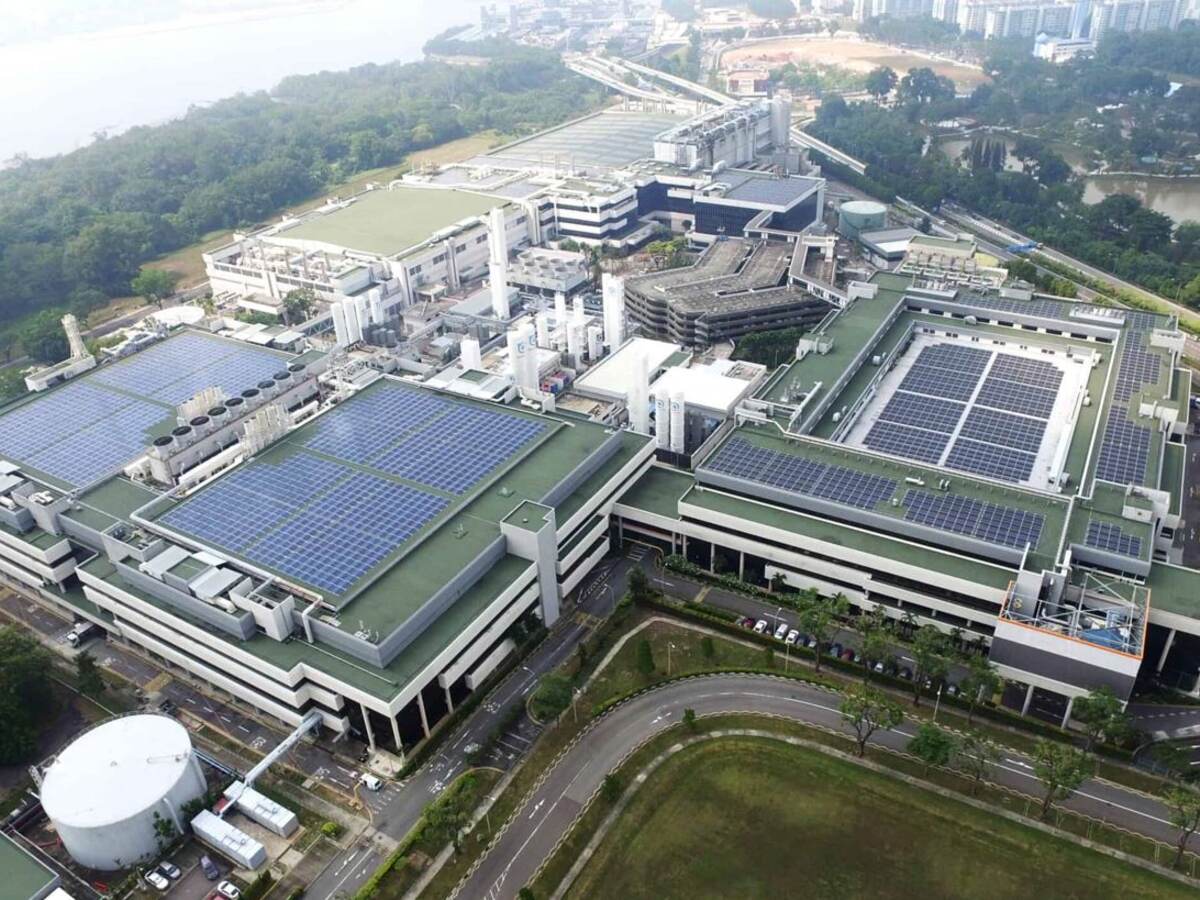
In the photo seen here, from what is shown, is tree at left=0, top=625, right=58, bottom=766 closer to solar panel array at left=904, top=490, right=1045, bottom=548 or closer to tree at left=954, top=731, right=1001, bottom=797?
tree at left=954, top=731, right=1001, bottom=797

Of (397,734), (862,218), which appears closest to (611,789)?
(397,734)

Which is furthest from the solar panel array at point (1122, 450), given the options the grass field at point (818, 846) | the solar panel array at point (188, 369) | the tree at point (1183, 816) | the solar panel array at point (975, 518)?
the solar panel array at point (188, 369)

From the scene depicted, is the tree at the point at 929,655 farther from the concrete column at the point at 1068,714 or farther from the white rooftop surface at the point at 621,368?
the white rooftop surface at the point at 621,368

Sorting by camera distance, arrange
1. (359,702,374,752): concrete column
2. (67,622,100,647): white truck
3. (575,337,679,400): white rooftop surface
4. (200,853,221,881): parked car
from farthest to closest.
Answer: (575,337,679,400): white rooftop surface < (67,622,100,647): white truck < (359,702,374,752): concrete column < (200,853,221,881): parked car

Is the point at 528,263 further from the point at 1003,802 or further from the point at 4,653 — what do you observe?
the point at 1003,802

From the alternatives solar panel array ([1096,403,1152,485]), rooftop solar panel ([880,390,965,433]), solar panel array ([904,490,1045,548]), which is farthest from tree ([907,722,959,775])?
rooftop solar panel ([880,390,965,433])

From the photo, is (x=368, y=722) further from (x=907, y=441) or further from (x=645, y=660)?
(x=907, y=441)
